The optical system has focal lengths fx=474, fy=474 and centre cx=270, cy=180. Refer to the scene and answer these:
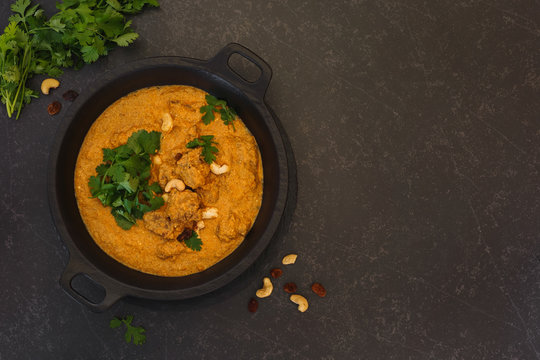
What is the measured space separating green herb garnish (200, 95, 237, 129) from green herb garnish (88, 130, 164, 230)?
0.28 meters

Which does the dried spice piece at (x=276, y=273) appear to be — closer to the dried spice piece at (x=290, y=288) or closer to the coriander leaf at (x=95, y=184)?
the dried spice piece at (x=290, y=288)

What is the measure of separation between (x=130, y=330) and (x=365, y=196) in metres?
1.60

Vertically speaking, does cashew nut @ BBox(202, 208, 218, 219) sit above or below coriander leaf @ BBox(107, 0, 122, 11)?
below

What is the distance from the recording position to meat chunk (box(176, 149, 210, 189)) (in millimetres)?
2539

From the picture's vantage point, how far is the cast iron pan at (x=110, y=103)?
2471 mm

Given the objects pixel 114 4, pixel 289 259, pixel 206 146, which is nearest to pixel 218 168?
pixel 206 146

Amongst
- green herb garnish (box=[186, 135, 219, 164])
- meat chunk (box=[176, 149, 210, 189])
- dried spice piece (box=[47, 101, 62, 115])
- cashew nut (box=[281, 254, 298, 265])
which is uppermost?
green herb garnish (box=[186, 135, 219, 164])

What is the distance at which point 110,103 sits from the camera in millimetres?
2713

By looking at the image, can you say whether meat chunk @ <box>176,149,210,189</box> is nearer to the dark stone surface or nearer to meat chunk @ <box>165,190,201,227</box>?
meat chunk @ <box>165,190,201,227</box>

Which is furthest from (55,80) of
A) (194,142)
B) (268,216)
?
(268,216)

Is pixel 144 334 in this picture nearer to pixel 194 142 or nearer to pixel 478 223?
pixel 194 142

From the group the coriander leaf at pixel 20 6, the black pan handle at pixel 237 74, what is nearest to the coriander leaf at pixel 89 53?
the coriander leaf at pixel 20 6

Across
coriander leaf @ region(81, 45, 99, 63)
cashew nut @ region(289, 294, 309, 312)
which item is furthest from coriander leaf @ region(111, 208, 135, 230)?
cashew nut @ region(289, 294, 309, 312)

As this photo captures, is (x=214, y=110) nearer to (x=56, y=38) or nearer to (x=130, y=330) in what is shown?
(x=56, y=38)
